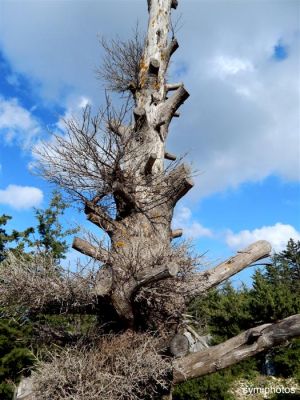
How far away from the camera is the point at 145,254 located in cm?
465

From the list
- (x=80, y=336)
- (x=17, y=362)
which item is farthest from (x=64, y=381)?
(x=17, y=362)

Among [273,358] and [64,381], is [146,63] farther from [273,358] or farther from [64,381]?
[273,358]

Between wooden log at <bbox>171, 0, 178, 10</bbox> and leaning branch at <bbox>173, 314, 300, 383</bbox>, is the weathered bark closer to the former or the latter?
leaning branch at <bbox>173, 314, 300, 383</bbox>

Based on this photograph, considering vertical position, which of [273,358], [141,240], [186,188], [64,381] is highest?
[186,188]

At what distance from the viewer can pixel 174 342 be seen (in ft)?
13.8

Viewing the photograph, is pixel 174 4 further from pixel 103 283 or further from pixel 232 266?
pixel 103 283

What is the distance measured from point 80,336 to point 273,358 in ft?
37.6

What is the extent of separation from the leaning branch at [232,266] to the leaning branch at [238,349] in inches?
30.9

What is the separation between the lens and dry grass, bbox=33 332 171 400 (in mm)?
3814

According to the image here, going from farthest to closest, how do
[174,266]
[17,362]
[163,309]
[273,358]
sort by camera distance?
[273,358] → [17,362] → [163,309] → [174,266]

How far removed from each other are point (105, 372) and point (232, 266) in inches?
93.4

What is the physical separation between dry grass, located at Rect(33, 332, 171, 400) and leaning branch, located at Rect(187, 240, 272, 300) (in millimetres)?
1012
